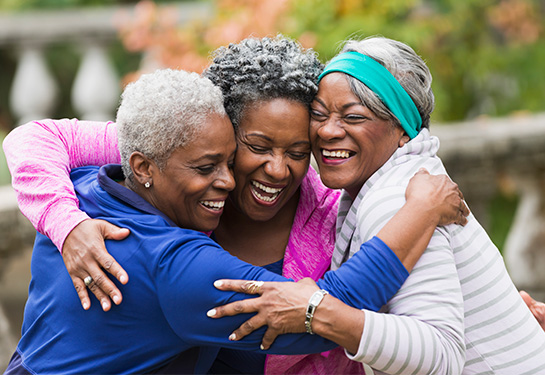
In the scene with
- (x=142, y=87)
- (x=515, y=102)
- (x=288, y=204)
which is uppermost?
(x=142, y=87)

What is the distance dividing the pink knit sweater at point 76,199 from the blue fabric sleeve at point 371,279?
52 cm

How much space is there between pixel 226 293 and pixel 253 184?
0.65m

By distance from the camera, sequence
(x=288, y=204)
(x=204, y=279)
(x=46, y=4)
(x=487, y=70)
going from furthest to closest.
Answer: (x=46, y=4) → (x=487, y=70) → (x=288, y=204) → (x=204, y=279)

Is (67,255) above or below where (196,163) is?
below

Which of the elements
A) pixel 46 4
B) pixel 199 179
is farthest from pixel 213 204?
pixel 46 4

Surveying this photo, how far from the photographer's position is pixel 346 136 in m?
2.75

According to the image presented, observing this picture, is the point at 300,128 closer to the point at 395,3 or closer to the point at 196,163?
the point at 196,163

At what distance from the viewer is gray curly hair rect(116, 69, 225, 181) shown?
254cm

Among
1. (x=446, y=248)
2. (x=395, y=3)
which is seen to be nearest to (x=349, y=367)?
(x=446, y=248)

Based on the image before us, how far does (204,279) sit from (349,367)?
33.1 inches

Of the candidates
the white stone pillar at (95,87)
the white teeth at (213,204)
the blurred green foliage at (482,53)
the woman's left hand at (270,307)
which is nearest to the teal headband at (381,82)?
the white teeth at (213,204)

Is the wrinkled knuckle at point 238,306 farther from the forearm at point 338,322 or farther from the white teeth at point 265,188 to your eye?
the white teeth at point 265,188

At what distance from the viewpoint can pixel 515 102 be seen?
24.7 feet

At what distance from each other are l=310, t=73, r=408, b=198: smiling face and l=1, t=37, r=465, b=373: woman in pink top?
0.06m
